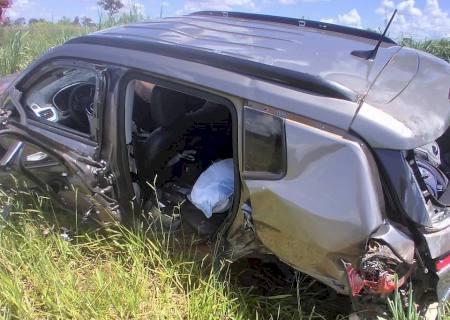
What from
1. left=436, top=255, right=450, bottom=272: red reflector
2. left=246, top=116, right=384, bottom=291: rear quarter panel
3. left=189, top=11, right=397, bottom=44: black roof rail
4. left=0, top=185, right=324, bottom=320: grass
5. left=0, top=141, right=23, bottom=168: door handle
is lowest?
left=0, top=185, right=324, bottom=320: grass

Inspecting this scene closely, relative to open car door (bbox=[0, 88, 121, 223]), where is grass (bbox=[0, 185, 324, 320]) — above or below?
below

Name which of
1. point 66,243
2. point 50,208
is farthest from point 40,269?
point 50,208

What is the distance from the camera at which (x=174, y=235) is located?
3.07 m

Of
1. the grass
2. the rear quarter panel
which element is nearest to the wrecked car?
the rear quarter panel

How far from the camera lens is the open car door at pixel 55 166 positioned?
306 cm

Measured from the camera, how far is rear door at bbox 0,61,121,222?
10.0 feet

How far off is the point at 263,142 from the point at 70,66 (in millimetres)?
1470

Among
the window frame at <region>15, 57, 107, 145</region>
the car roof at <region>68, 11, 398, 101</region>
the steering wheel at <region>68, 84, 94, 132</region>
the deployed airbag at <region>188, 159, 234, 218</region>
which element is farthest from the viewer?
the steering wheel at <region>68, 84, 94, 132</region>

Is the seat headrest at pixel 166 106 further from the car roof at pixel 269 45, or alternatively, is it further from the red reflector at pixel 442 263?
the red reflector at pixel 442 263

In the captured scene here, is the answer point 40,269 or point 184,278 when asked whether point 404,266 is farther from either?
point 40,269

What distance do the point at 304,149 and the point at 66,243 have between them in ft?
6.05

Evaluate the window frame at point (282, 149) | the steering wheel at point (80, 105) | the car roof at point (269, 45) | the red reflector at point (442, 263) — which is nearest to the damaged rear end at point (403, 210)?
the red reflector at point (442, 263)

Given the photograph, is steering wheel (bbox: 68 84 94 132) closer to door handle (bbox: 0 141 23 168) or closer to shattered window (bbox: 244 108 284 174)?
door handle (bbox: 0 141 23 168)

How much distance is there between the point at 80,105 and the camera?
3559mm
